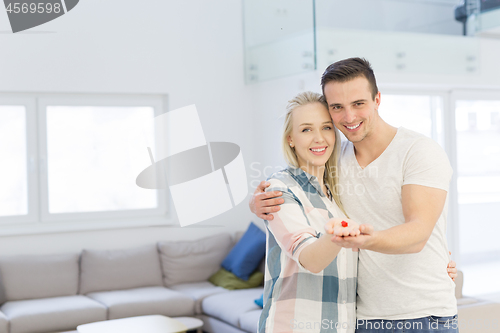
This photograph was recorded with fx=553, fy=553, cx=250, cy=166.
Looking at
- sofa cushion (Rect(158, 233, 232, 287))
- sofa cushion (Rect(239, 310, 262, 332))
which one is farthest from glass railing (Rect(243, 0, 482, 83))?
sofa cushion (Rect(239, 310, 262, 332))

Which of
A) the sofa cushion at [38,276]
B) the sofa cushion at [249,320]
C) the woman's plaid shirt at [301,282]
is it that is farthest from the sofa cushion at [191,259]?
the woman's plaid shirt at [301,282]

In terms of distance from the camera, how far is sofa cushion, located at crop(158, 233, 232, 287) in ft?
16.2

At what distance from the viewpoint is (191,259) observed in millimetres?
5012

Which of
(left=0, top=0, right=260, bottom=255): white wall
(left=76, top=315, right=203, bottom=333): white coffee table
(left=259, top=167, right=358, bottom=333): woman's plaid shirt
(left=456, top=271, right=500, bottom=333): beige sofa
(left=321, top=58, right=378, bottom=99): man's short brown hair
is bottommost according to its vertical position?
(left=76, top=315, right=203, bottom=333): white coffee table

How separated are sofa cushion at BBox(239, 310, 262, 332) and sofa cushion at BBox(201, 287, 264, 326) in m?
0.06

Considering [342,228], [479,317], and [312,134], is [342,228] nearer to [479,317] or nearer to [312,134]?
[312,134]

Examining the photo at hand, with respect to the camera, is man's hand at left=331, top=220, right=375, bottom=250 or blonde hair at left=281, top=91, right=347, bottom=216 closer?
→ man's hand at left=331, top=220, right=375, bottom=250

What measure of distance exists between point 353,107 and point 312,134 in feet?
0.54

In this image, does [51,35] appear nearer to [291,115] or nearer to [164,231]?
[164,231]

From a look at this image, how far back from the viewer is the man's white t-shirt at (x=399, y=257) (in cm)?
178

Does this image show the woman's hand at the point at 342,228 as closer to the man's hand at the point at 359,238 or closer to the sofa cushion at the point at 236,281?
the man's hand at the point at 359,238

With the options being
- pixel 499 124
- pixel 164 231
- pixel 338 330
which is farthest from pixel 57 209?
pixel 499 124

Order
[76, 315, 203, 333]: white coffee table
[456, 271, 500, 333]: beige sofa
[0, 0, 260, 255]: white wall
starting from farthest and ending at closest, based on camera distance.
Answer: [0, 0, 260, 255]: white wall
[76, 315, 203, 333]: white coffee table
[456, 271, 500, 333]: beige sofa

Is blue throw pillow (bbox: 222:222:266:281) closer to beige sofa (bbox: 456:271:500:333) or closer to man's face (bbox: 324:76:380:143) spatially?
beige sofa (bbox: 456:271:500:333)
